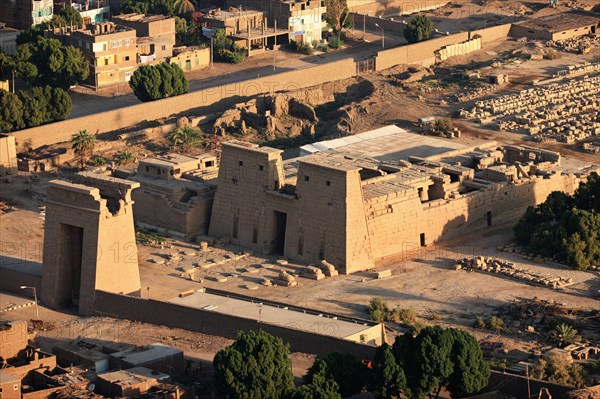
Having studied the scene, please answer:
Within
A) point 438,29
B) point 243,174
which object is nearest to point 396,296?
point 243,174

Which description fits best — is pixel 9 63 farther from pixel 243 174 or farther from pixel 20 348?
pixel 20 348

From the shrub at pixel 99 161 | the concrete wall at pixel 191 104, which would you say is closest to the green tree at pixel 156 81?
the concrete wall at pixel 191 104

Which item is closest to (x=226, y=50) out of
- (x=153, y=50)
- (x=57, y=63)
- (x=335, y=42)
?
(x=153, y=50)

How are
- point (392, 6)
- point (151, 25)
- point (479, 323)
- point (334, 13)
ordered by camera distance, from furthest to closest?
point (392, 6)
point (334, 13)
point (151, 25)
point (479, 323)

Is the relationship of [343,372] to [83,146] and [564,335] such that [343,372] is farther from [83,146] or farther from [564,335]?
[83,146]

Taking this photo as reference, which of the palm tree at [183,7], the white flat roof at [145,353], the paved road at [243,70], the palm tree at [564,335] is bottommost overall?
the paved road at [243,70]

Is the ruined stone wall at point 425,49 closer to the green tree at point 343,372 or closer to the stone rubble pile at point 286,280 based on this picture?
the stone rubble pile at point 286,280
